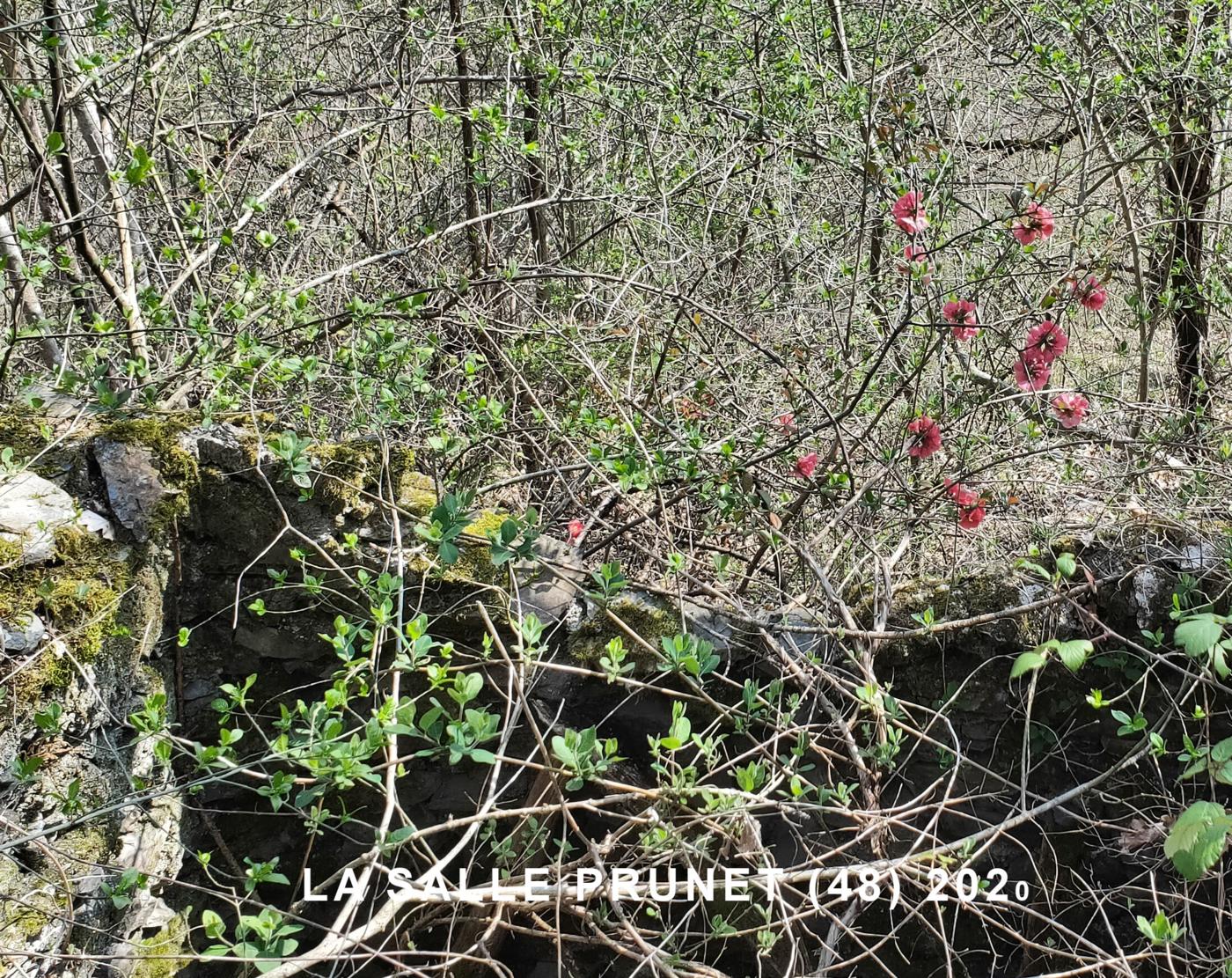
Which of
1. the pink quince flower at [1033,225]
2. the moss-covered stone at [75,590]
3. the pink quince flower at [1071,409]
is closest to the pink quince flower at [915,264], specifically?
the pink quince flower at [1033,225]

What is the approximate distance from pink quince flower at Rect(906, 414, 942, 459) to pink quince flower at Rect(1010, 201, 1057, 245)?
1.97 feet

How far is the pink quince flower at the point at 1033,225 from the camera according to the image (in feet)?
9.02

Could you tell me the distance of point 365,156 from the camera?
13.4 feet

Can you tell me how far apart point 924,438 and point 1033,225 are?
2.27 feet

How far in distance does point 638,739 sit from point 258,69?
11.4 feet

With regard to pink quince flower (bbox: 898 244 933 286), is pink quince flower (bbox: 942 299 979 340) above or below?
below

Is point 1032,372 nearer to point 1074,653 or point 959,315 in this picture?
point 959,315

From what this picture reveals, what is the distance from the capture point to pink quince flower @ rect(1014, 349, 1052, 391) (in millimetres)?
2884

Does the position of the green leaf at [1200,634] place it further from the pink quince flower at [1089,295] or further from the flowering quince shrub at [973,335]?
the pink quince flower at [1089,295]

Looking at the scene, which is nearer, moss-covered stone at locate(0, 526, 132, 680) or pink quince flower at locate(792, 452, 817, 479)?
moss-covered stone at locate(0, 526, 132, 680)

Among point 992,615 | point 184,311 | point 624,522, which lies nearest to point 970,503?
point 992,615

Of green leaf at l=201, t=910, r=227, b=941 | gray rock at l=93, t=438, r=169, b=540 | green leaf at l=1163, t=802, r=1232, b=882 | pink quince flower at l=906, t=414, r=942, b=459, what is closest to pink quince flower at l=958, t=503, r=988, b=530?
pink quince flower at l=906, t=414, r=942, b=459

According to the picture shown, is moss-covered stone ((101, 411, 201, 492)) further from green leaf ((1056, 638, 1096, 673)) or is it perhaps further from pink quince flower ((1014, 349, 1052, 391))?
pink quince flower ((1014, 349, 1052, 391))

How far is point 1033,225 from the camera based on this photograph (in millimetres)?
2812
